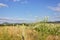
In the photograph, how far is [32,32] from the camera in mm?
2400

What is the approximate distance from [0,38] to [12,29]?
0.64 ft

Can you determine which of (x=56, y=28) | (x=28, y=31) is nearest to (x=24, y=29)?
(x=28, y=31)

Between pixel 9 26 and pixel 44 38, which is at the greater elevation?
pixel 9 26

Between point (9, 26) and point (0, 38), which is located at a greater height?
point (9, 26)

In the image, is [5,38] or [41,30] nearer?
[5,38]

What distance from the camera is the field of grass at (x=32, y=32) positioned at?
2.30m

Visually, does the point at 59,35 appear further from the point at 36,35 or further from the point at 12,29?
the point at 12,29

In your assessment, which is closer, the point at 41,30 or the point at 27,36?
the point at 27,36

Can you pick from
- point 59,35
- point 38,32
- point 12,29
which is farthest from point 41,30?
point 12,29

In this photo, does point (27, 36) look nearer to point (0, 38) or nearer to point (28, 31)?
point (28, 31)

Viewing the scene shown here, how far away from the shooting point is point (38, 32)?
242cm

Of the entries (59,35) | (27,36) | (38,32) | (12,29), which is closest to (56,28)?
(59,35)

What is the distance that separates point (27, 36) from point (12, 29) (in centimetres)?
22

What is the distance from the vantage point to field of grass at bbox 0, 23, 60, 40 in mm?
2305
